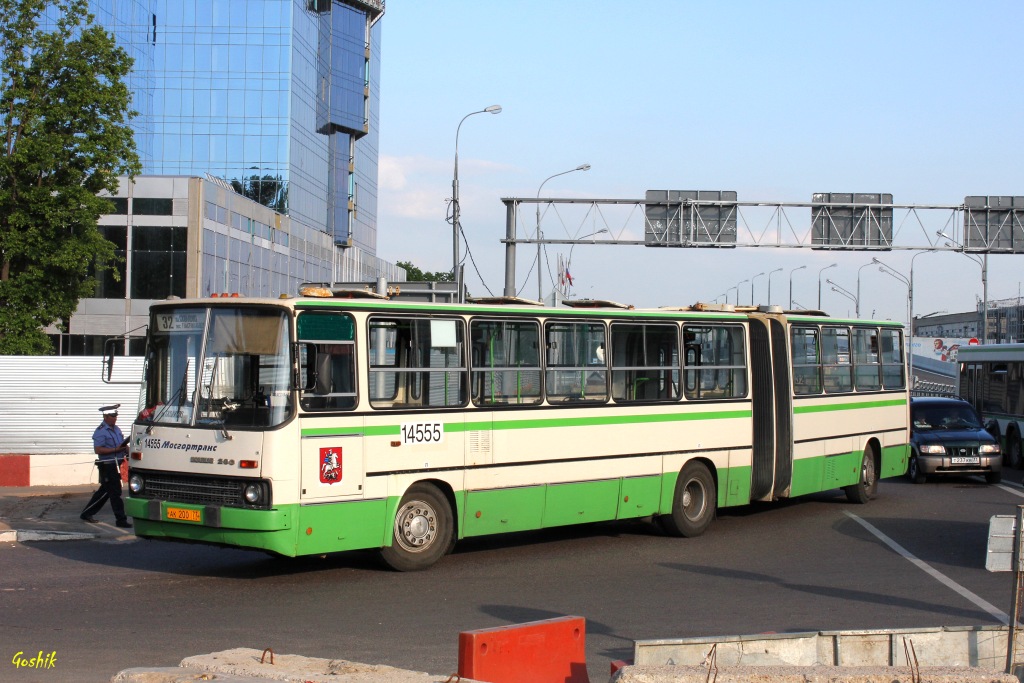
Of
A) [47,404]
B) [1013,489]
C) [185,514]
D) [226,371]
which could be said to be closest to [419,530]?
[185,514]

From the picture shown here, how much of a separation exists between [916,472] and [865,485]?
4394mm

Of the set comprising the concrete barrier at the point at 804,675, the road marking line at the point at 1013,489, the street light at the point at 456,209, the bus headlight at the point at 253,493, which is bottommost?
the road marking line at the point at 1013,489

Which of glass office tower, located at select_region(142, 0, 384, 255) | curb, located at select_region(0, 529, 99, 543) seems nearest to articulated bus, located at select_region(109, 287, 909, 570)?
curb, located at select_region(0, 529, 99, 543)

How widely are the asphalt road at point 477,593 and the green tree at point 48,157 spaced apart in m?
15.8

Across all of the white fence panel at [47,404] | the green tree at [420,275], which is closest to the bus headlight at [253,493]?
the white fence panel at [47,404]

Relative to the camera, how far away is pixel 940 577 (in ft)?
40.2

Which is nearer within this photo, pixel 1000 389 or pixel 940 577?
pixel 940 577

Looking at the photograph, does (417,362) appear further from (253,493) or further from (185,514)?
(185,514)

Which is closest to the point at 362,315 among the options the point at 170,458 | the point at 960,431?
the point at 170,458

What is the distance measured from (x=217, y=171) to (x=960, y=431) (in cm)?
5940

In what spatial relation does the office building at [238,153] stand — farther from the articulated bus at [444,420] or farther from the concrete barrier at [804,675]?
the concrete barrier at [804,675]

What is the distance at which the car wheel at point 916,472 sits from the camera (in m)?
22.9

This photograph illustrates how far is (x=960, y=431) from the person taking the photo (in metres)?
23.2

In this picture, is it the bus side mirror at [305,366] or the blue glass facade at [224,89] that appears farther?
the blue glass facade at [224,89]
